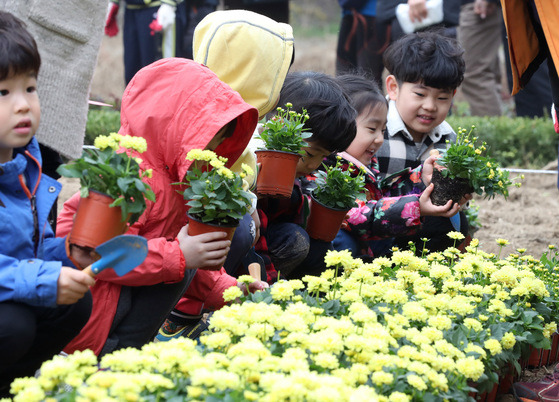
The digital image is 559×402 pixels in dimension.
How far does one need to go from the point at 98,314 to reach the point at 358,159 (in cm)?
176

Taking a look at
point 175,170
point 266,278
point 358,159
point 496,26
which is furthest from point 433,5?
point 175,170

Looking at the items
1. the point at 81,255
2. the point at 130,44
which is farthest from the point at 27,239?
the point at 130,44

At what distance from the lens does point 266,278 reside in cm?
327

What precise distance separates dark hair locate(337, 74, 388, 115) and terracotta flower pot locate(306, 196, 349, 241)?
600 mm

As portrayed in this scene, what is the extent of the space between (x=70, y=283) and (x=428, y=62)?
8.79 feet

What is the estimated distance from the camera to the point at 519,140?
7504 mm

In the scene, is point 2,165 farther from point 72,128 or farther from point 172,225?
point 72,128

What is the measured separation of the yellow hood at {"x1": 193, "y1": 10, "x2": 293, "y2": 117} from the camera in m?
3.09

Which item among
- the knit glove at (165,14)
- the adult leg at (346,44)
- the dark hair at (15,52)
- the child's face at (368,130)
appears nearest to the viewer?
the dark hair at (15,52)

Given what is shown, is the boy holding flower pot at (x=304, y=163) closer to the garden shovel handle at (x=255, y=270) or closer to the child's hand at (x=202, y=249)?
the garden shovel handle at (x=255, y=270)

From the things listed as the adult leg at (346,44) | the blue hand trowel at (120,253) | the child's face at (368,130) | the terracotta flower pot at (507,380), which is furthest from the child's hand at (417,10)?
the blue hand trowel at (120,253)

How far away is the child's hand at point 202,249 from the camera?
7.84ft

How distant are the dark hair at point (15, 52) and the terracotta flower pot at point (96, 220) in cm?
42

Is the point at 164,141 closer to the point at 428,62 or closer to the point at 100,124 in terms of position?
the point at 428,62
